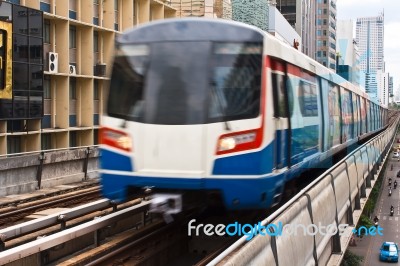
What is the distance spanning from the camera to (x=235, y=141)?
7.52m

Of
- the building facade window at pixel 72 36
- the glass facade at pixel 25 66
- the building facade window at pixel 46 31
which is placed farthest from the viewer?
the building facade window at pixel 72 36

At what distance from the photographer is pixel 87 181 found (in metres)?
21.1

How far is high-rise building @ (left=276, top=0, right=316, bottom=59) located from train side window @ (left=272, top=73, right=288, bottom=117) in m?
78.3

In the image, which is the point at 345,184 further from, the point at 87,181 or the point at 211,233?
the point at 87,181

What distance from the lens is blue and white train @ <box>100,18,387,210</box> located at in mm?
7465

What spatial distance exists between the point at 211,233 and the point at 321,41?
115 m

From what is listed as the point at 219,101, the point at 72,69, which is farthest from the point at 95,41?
the point at 219,101

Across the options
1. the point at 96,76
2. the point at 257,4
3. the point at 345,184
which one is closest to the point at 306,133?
the point at 345,184

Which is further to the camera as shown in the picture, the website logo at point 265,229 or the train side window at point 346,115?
the train side window at point 346,115

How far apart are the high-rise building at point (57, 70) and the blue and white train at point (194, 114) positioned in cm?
1527

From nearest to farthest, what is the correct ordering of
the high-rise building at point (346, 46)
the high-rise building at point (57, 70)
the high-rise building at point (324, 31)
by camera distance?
1. the high-rise building at point (57, 70)
2. the high-rise building at point (324, 31)
3. the high-rise building at point (346, 46)

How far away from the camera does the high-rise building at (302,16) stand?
92.5 metres

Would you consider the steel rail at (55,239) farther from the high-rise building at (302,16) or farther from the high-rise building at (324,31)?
the high-rise building at (324,31)

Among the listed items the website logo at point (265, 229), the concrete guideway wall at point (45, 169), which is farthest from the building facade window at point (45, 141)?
the website logo at point (265, 229)
